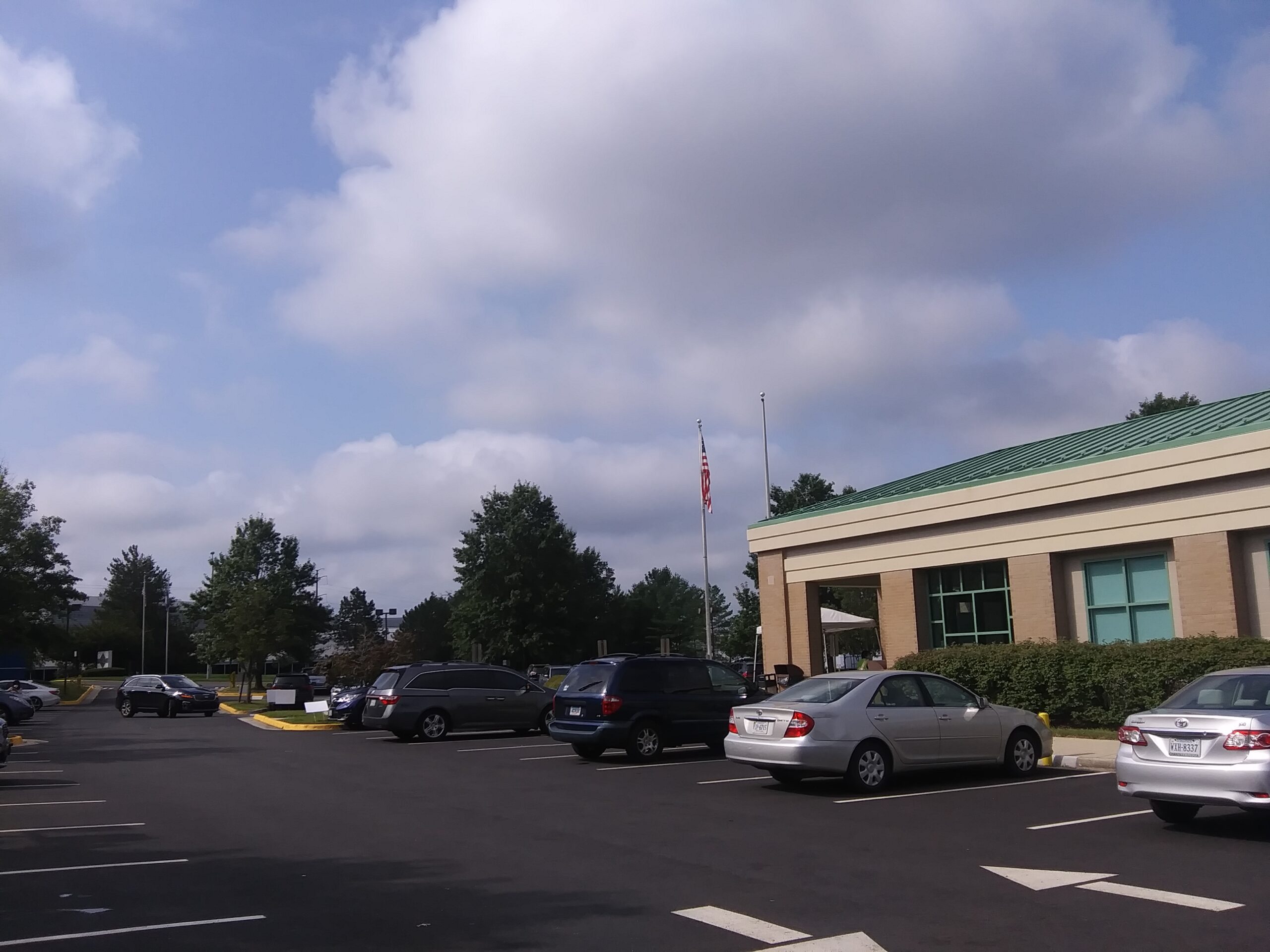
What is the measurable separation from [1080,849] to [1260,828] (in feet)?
7.03

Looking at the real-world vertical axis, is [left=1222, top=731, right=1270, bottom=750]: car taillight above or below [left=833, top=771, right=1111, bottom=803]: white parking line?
above

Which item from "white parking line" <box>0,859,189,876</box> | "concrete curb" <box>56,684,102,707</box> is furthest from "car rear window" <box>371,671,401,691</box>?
"concrete curb" <box>56,684,102,707</box>

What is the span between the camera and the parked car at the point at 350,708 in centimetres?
2834

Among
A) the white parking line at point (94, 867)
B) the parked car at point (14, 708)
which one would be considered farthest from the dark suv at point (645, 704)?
the parked car at point (14, 708)

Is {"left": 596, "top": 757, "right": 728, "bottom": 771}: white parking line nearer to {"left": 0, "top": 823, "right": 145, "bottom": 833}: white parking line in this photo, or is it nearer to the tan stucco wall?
{"left": 0, "top": 823, "right": 145, "bottom": 833}: white parking line

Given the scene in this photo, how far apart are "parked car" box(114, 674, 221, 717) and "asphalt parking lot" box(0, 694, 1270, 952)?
2518 cm

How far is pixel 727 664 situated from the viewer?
19250mm

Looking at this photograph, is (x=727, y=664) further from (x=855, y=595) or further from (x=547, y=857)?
(x=855, y=595)

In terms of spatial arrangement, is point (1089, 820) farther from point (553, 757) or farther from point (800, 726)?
point (553, 757)

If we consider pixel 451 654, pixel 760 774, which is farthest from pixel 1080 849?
pixel 451 654

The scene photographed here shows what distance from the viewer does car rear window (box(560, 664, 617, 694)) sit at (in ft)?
58.2

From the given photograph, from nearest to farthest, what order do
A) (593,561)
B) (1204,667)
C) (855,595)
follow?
(1204,667) < (855,595) < (593,561)

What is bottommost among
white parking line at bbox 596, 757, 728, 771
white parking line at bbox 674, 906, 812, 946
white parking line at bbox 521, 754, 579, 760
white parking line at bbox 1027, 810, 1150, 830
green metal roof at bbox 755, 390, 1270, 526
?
white parking line at bbox 521, 754, 579, 760

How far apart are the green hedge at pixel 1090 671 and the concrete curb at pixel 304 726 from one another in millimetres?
15851
